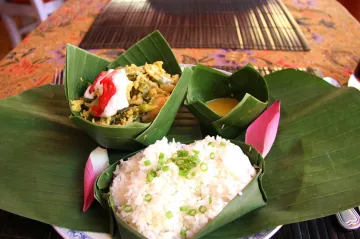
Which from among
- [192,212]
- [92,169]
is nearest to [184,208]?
[192,212]

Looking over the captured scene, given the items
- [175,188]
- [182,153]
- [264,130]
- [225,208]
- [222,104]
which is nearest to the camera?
[225,208]

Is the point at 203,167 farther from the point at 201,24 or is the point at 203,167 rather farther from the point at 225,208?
the point at 201,24

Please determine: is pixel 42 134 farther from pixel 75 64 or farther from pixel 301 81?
pixel 301 81

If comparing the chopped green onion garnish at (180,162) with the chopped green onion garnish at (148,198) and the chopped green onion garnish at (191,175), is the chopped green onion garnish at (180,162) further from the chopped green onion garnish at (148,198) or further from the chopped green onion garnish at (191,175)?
the chopped green onion garnish at (148,198)

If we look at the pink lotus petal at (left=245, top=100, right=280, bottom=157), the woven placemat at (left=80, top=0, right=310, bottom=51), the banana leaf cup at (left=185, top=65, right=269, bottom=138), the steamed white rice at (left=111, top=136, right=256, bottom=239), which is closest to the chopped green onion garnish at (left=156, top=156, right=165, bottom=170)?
the steamed white rice at (left=111, top=136, right=256, bottom=239)

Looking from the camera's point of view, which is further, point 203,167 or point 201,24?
point 201,24

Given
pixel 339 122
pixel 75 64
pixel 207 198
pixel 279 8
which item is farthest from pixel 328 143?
pixel 279 8
